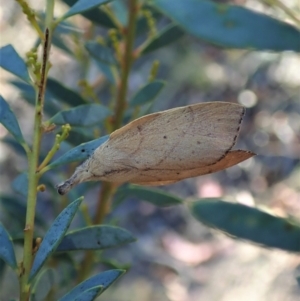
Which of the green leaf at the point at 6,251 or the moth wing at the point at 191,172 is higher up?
the moth wing at the point at 191,172

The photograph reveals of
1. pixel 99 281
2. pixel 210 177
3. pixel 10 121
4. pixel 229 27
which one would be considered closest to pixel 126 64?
pixel 229 27

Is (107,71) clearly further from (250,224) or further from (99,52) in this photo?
(250,224)

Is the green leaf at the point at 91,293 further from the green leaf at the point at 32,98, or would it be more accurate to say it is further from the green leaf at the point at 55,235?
the green leaf at the point at 32,98

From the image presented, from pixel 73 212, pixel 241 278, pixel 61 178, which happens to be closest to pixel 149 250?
pixel 241 278

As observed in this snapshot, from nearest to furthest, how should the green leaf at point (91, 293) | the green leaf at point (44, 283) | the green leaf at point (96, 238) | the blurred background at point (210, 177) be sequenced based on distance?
the green leaf at point (91, 293) → the green leaf at point (96, 238) → the green leaf at point (44, 283) → the blurred background at point (210, 177)

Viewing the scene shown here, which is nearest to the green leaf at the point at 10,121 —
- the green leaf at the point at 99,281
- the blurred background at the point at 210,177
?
the green leaf at the point at 99,281

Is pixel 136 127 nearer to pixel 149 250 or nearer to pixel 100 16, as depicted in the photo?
pixel 100 16
